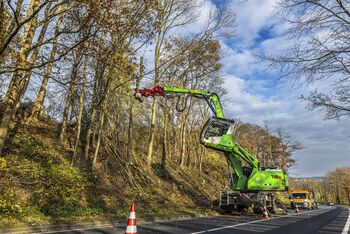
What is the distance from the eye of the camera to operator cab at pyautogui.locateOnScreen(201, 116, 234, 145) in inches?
643

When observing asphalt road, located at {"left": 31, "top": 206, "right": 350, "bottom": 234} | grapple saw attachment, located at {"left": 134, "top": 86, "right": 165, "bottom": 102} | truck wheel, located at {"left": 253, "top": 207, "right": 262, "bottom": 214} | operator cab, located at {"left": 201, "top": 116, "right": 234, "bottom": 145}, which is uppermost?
grapple saw attachment, located at {"left": 134, "top": 86, "right": 165, "bottom": 102}

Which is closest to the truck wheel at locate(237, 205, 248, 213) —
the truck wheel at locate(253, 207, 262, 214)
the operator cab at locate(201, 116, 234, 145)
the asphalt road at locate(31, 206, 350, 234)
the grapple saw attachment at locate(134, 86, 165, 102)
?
the truck wheel at locate(253, 207, 262, 214)

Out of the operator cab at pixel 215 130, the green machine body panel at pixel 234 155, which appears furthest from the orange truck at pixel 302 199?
the operator cab at pixel 215 130

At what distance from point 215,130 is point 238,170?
3039 mm

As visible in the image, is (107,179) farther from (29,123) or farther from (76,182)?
(29,123)

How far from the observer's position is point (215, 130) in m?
16.7

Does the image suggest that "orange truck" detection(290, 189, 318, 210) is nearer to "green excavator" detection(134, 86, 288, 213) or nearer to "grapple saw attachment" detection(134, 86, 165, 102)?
"green excavator" detection(134, 86, 288, 213)

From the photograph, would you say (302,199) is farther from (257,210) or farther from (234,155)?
(234,155)

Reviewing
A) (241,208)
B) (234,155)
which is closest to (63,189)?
(234,155)

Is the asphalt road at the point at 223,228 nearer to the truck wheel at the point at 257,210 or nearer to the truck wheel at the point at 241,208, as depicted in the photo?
the truck wheel at the point at 257,210

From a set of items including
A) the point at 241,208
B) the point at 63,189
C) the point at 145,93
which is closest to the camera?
the point at 63,189

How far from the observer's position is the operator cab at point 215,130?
1634 cm

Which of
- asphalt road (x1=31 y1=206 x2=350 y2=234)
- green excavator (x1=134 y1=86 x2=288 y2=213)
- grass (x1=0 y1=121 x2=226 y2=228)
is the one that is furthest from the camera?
green excavator (x1=134 y1=86 x2=288 y2=213)

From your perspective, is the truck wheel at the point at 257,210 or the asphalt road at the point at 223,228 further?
the truck wheel at the point at 257,210
